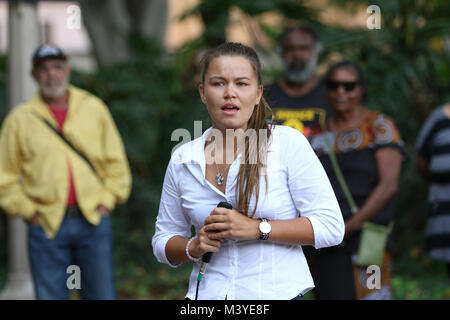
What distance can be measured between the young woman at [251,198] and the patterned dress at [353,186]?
1.62 m

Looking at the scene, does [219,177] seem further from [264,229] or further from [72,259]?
[72,259]

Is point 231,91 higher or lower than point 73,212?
higher

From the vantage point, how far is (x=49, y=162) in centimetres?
437

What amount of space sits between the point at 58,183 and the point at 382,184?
194cm

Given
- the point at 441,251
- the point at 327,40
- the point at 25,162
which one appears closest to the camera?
the point at 25,162

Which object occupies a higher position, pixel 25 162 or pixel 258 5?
pixel 258 5

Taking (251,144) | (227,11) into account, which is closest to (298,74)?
(251,144)

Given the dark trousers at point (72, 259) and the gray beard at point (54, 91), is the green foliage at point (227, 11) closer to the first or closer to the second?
the gray beard at point (54, 91)

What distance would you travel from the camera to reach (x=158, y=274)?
7.62 metres

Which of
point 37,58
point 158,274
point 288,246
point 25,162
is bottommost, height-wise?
point 158,274

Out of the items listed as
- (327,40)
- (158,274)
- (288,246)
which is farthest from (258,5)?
(288,246)
